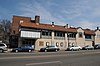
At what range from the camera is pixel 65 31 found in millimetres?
59781

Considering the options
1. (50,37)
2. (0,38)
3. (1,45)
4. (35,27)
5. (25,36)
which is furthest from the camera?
(0,38)

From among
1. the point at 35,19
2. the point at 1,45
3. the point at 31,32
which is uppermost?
the point at 35,19

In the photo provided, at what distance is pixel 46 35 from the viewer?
54969 mm

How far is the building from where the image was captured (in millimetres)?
50156

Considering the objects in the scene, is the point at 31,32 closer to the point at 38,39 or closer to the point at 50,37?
the point at 38,39

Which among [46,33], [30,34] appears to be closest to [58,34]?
[46,33]

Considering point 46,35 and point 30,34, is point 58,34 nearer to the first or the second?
point 46,35

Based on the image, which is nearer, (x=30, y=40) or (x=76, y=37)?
(x=30, y=40)

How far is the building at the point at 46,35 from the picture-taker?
50156 mm

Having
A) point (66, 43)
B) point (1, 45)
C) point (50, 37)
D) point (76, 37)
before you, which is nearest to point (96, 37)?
point (76, 37)

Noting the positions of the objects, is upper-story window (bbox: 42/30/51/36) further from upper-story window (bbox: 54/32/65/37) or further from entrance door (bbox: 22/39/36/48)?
entrance door (bbox: 22/39/36/48)

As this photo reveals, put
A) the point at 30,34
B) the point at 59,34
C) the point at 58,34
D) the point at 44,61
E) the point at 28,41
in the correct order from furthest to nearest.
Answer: the point at 59,34, the point at 58,34, the point at 28,41, the point at 30,34, the point at 44,61

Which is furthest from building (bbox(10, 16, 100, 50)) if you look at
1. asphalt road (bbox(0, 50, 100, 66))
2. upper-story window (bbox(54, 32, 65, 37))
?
asphalt road (bbox(0, 50, 100, 66))

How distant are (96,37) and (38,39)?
2839 cm
